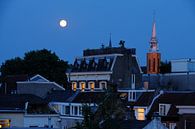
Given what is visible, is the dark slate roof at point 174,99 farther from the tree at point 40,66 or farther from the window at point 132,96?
the tree at point 40,66

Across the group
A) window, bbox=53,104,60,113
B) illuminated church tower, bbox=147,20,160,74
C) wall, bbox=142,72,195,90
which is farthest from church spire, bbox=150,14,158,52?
window, bbox=53,104,60,113

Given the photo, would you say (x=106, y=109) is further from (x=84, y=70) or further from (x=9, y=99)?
(x=84, y=70)

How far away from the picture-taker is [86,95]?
63.7 m

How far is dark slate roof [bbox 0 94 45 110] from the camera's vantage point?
56844 mm

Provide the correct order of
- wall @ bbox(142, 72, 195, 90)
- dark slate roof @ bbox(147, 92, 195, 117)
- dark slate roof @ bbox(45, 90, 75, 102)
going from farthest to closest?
1. wall @ bbox(142, 72, 195, 90)
2. dark slate roof @ bbox(45, 90, 75, 102)
3. dark slate roof @ bbox(147, 92, 195, 117)

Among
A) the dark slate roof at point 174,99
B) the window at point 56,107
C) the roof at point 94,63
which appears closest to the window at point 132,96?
the dark slate roof at point 174,99

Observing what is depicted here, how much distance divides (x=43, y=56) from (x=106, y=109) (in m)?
76.0

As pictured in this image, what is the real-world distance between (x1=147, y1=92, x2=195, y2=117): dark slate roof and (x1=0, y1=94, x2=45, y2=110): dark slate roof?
36.8 feet

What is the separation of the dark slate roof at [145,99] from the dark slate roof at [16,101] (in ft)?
29.7

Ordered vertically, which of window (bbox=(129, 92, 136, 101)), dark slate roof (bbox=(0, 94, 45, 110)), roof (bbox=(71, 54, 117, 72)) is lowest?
dark slate roof (bbox=(0, 94, 45, 110))

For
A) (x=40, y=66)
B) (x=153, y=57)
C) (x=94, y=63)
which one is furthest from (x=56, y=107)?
(x=153, y=57)

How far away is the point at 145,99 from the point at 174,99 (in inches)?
229

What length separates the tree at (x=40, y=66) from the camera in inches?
4028

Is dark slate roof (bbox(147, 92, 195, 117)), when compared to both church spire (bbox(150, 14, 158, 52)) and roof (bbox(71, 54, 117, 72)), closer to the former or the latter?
roof (bbox(71, 54, 117, 72))
